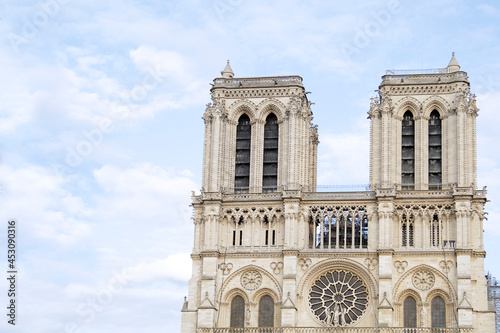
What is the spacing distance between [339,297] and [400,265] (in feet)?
16.4

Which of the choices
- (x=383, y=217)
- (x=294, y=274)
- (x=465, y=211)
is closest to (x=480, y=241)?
(x=465, y=211)

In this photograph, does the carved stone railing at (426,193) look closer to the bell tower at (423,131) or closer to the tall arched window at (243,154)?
the bell tower at (423,131)

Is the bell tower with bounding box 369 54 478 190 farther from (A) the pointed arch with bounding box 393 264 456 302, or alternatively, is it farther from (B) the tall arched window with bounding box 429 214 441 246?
(A) the pointed arch with bounding box 393 264 456 302

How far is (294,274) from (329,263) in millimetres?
2767

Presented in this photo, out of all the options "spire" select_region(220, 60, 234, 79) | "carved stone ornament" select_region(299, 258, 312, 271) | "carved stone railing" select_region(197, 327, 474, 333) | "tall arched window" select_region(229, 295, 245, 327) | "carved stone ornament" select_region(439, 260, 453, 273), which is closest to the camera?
"carved stone railing" select_region(197, 327, 474, 333)

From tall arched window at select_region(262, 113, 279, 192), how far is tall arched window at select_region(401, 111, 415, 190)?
963 cm

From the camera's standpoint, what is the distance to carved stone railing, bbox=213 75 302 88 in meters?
74.9

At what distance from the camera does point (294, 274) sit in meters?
69.4

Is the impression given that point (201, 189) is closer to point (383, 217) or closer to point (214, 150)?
point (214, 150)

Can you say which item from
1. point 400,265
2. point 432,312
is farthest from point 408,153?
point 432,312

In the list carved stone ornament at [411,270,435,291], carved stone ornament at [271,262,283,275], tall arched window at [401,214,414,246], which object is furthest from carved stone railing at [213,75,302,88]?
carved stone ornament at [411,270,435,291]

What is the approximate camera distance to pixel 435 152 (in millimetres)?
72312

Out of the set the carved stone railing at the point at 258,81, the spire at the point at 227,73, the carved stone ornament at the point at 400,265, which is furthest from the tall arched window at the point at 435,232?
the spire at the point at 227,73

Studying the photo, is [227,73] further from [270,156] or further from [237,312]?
[237,312]
